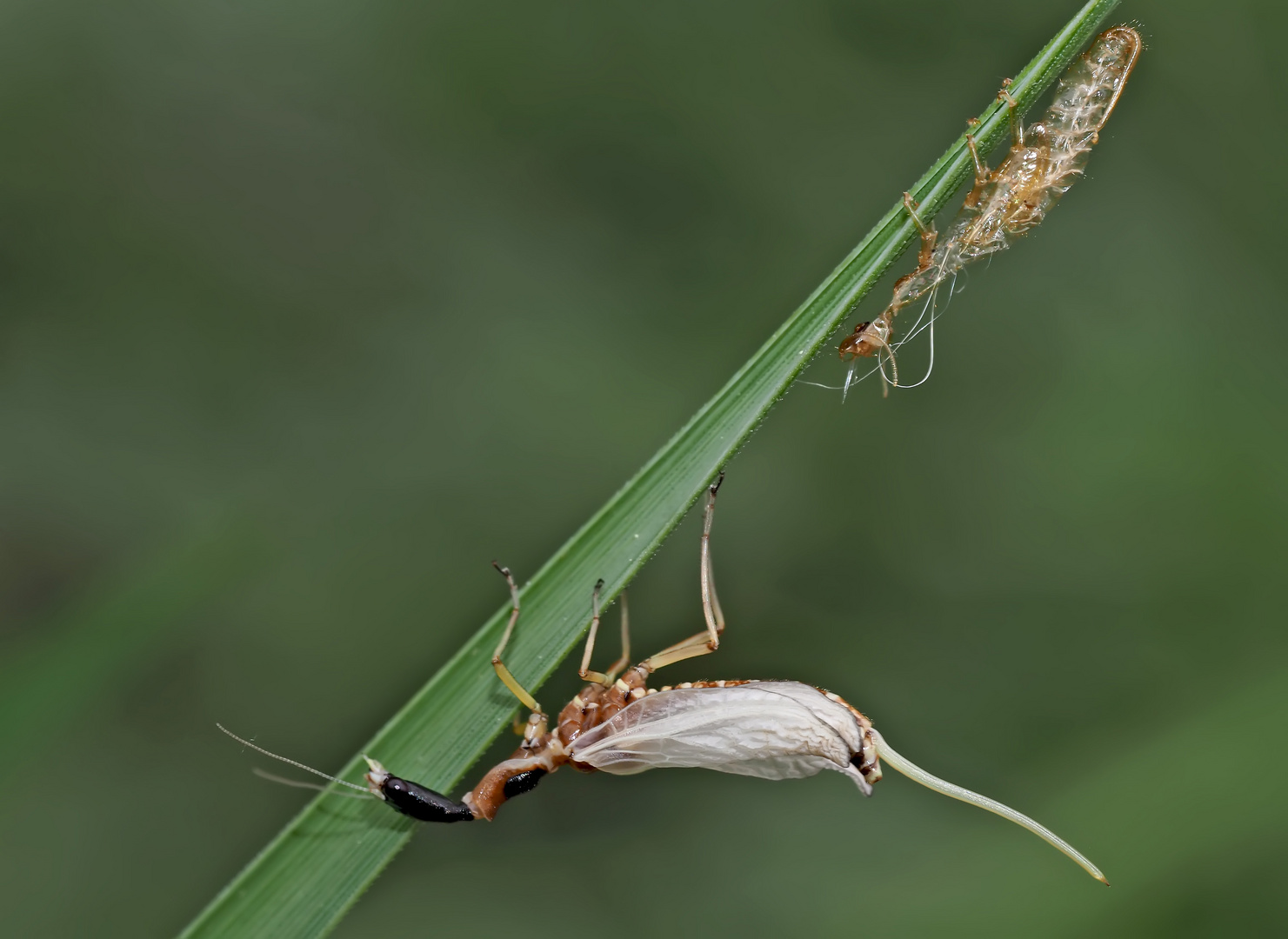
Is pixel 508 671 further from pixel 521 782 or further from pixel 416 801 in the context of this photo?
pixel 521 782

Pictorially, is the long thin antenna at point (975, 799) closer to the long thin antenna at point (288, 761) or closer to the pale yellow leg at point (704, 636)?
the pale yellow leg at point (704, 636)

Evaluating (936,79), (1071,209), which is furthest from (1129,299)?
(936,79)

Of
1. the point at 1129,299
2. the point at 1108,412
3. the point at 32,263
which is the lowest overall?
the point at 32,263

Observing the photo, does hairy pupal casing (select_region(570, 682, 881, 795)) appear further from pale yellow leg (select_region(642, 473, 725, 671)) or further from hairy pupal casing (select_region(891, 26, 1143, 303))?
hairy pupal casing (select_region(891, 26, 1143, 303))

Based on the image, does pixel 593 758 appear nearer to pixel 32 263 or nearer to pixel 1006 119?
pixel 1006 119

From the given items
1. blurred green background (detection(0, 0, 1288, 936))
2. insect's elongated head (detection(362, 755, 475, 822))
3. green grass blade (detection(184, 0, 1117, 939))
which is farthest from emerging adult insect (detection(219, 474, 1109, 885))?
blurred green background (detection(0, 0, 1288, 936))

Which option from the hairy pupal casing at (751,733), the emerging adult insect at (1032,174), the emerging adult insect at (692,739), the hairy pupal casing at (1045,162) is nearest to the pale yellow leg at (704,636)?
the emerging adult insect at (692,739)

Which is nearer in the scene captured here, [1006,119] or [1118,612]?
[1006,119]
